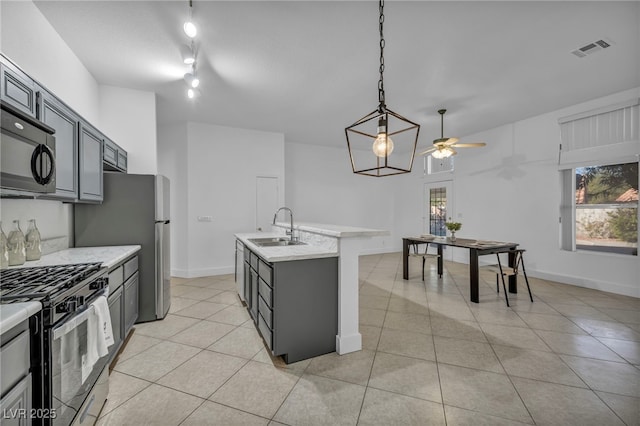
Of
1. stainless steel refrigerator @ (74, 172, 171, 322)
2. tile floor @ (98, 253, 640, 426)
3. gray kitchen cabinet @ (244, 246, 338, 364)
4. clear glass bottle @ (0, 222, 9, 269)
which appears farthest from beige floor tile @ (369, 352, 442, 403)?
clear glass bottle @ (0, 222, 9, 269)

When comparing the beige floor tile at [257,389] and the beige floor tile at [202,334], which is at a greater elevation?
the beige floor tile at [202,334]

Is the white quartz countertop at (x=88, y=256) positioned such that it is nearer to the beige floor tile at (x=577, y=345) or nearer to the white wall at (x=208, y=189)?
the white wall at (x=208, y=189)

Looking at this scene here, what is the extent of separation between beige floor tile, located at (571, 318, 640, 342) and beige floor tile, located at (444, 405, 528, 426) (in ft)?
6.49

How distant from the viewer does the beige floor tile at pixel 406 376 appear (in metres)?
1.86

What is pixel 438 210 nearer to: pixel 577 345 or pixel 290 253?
pixel 577 345

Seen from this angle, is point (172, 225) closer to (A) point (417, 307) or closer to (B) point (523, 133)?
(A) point (417, 307)

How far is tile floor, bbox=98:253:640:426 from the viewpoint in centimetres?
165

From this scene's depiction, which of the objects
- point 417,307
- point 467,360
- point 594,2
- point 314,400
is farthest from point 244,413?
point 594,2

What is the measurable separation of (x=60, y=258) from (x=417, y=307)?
373 cm

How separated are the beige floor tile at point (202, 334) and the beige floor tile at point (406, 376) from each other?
1566 mm

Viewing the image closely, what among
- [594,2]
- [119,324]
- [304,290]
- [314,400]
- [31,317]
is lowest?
[314,400]

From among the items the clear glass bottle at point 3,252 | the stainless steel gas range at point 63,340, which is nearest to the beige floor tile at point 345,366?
the stainless steel gas range at point 63,340

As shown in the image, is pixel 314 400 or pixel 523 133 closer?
pixel 314 400

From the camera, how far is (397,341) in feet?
8.43
